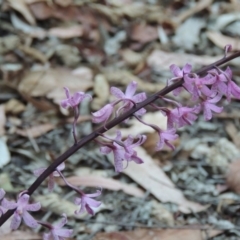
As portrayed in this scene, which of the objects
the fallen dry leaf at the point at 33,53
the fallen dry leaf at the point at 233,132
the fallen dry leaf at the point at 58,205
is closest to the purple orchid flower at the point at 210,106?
the fallen dry leaf at the point at 58,205

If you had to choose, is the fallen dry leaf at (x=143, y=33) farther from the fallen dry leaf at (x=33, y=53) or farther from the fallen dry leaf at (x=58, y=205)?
the fallen dry leaf at (x=58, y=205)

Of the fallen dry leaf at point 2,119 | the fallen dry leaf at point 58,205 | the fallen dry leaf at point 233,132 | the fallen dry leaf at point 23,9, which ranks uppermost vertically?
the fallen dry leaf at point 23,9

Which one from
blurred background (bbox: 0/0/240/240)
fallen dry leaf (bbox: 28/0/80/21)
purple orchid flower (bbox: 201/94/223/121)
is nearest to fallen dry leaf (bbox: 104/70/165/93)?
blurred background (bbox: 0/0/240/240)

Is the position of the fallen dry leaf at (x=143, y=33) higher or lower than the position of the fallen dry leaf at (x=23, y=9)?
lower

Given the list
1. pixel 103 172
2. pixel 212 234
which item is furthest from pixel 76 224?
pixel 212 234

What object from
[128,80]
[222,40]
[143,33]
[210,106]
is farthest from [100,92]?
[210,106]

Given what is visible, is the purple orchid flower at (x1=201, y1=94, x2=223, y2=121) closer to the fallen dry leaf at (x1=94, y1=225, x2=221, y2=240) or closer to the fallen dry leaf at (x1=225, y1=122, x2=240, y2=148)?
the fallen dry leaf at (x1=94, y1=225, x2=221, y2=240)

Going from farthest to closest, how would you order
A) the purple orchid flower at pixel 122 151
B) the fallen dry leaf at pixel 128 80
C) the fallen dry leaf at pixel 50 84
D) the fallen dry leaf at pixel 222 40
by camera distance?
the fallen dry leaf at pixel 222 40
the fallen dry leaf at pixel 128 80
the fallen dry leaf at pixel 50 84
the purple orchid flower at pixel 122 151
